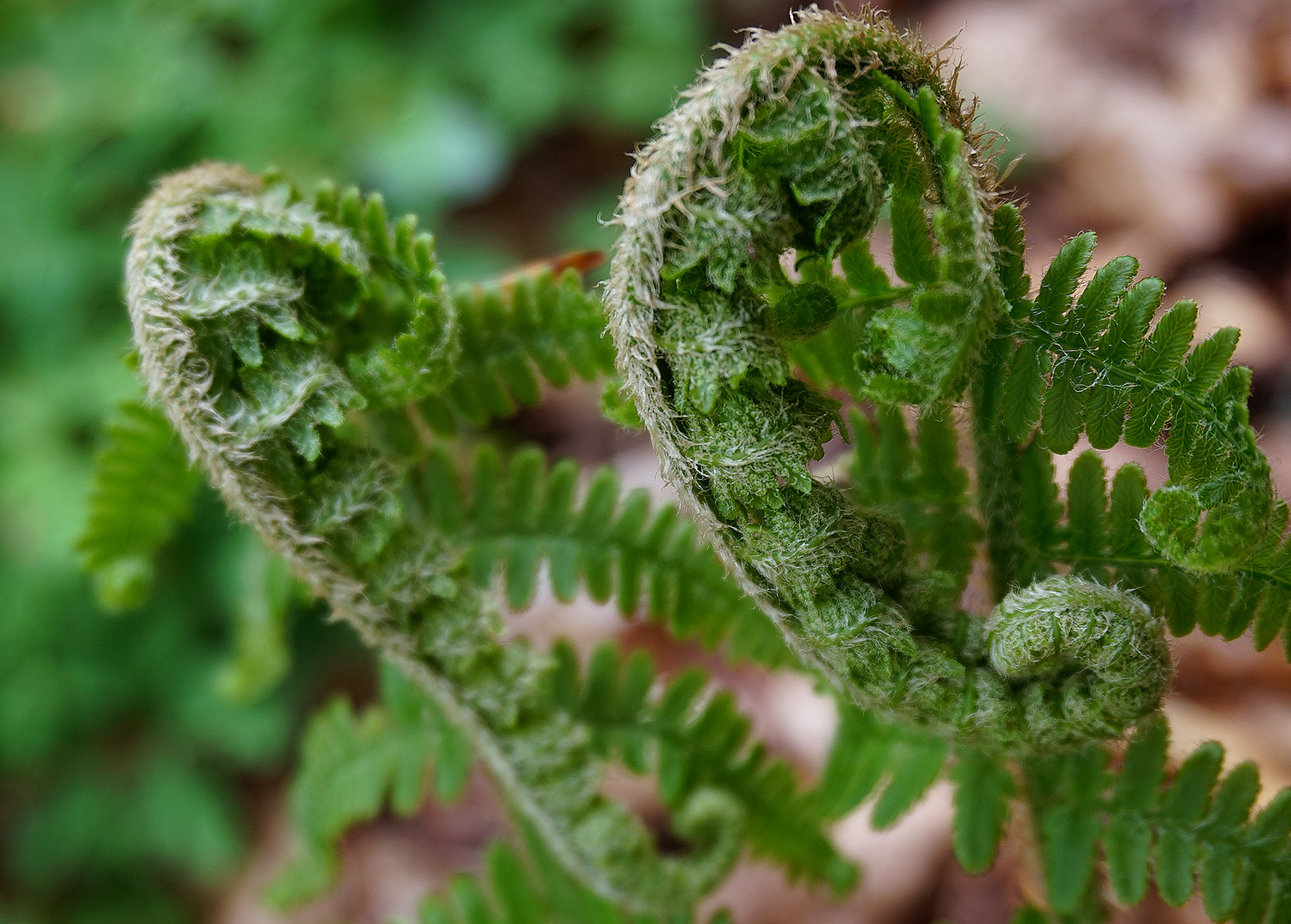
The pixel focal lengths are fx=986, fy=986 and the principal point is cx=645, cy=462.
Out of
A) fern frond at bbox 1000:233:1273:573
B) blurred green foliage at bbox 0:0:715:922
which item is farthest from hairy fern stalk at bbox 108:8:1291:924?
blurred green foliage at bbox 0:0:715:922

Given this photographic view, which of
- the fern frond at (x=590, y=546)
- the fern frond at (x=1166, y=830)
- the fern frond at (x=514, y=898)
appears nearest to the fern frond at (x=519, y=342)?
the fern frond at (x=590, y=546)

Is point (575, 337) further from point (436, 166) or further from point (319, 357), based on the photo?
point (436, 166)

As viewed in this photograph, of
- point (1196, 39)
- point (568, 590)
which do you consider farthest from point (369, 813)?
point (1196, 39)

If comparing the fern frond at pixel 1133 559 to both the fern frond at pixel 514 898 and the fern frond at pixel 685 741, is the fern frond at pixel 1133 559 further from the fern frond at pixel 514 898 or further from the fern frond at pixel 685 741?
the fern frond at pixel 514 898

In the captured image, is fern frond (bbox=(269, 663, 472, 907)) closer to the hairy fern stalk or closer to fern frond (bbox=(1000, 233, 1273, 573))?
the hairy fern stalk

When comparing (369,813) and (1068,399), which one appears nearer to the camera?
(1068,399)

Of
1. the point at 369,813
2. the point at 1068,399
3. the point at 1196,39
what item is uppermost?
the point at 1196,39

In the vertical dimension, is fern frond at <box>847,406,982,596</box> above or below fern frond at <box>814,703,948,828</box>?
above

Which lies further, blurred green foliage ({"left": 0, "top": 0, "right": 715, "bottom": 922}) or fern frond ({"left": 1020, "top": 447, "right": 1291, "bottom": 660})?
blurred green foliage ({"left": 0, "top": 0, "right": 715, "bottom": 922})
